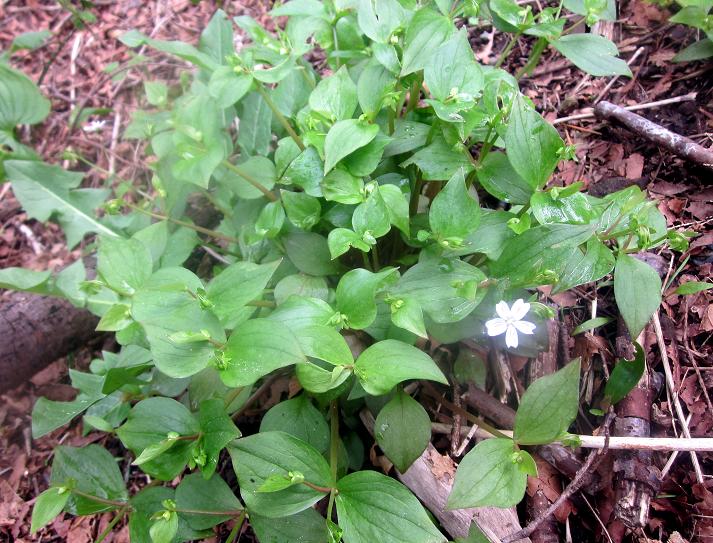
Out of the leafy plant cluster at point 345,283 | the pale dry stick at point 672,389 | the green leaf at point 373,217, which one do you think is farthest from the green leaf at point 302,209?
the pale dry stick at point 672,389

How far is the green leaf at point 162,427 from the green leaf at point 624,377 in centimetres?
140

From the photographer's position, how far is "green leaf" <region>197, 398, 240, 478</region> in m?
1.72

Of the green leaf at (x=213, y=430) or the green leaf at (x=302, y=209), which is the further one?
the green leaf at (x=302, y=209)

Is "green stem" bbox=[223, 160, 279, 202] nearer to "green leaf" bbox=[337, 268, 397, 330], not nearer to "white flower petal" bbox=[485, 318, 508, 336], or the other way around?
"green leaf" bbox=[337, 268, 397, 330]

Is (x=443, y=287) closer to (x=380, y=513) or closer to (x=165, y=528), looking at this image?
(x=380, y=513)

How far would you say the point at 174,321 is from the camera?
169 centimetres

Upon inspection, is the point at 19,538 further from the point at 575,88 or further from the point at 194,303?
the point at 575,88

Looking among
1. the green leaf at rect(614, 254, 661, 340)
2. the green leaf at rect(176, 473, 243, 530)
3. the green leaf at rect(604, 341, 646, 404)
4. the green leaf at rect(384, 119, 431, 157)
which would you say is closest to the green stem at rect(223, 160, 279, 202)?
the green leaf at rect(384, 119, 431, 157)

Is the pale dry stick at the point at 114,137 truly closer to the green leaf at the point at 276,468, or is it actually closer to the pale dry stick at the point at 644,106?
the green leaf at the point at 276,468

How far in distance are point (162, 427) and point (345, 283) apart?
779mm

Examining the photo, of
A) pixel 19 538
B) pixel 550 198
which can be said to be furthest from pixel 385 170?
pixel 19 538

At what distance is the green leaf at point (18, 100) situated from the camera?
288 cm

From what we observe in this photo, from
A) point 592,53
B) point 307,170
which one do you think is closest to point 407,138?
point 307,170

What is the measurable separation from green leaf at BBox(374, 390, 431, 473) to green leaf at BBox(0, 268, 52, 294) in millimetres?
1488
